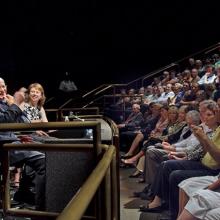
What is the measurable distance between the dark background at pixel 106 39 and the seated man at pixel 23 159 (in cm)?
899

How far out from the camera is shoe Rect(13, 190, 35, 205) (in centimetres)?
280

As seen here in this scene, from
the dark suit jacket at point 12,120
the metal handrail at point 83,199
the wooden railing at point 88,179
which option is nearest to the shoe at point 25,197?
the dark suit jacket at point 12,120

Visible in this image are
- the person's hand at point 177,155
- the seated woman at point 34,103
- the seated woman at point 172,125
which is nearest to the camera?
the person's hand at point 177,155

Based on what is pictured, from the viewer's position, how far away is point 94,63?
13.2 m

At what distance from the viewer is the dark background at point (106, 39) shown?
1198cm

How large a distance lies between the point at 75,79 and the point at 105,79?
3.34 ft

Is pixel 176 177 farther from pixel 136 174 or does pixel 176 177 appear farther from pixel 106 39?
pixel 106 39

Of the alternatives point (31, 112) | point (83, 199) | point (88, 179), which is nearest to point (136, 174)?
point (31, 112)

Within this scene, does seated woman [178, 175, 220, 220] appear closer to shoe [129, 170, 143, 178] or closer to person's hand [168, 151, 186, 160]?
person's hand [168, 151, 186, 160]

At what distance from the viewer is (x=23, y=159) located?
8.84 ft

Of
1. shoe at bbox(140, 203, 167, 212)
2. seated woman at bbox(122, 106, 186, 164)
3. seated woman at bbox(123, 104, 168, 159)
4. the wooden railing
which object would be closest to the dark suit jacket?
the wooden railing

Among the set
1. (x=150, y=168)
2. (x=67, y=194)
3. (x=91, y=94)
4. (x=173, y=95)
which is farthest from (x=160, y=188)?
(x=91, y=94)

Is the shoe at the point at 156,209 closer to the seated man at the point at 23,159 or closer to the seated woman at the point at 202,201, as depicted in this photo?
the seated woman at the point at 202,201

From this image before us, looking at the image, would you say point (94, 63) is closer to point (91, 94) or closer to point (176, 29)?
point (91, 94)
